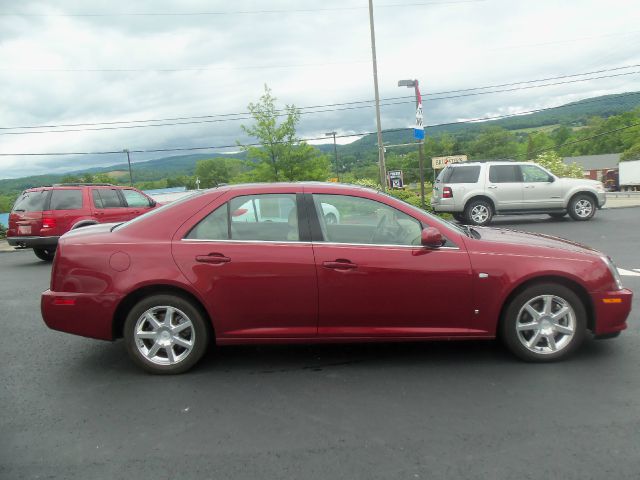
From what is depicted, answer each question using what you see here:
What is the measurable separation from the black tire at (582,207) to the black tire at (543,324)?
1247 centimetres

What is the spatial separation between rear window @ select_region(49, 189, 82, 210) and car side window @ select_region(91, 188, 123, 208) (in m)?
0.37

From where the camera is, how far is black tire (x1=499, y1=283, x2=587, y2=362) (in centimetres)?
411

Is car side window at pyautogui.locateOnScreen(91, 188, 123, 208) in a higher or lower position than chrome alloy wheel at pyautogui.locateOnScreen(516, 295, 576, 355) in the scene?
higher

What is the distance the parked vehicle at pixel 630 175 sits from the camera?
7012 cm

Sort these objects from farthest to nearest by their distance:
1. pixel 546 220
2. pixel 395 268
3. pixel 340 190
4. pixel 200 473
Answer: pixel 546 220
pixel 340 190
pixel 395 268
pixel 200 473

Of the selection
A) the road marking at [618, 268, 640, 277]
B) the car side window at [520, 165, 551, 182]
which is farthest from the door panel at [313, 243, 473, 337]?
the car side window at [520, 165, 551, 182]

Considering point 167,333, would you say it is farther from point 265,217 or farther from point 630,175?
point 630,175

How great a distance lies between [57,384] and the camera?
412cm

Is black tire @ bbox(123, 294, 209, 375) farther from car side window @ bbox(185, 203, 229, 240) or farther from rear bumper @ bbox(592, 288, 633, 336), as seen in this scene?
rear bumper @ bbox(592, 288, 633, 336)

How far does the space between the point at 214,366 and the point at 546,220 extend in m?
14.6

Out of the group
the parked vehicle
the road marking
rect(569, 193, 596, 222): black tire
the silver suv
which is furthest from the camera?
the parked vehicle

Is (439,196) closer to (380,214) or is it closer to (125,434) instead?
(380,214)

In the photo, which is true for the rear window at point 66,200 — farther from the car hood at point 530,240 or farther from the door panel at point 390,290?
the car hood at point 530,240

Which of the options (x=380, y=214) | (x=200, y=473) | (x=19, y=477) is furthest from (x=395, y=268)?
(x=19, y=477)
